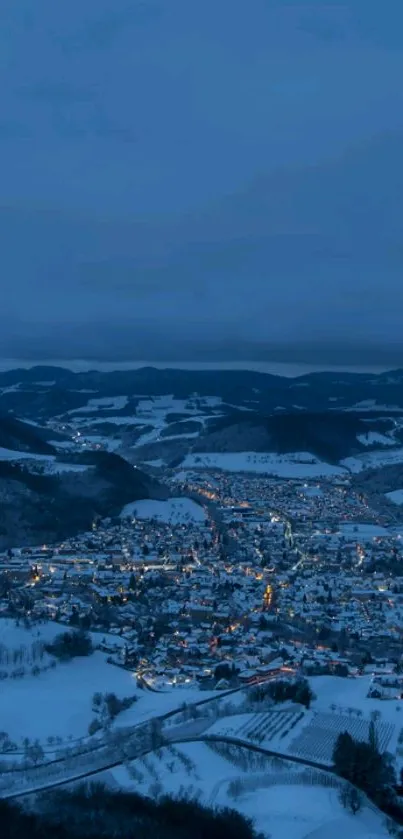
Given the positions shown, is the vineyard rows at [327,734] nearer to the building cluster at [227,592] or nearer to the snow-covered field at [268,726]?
the snow-covered field at [268,726]

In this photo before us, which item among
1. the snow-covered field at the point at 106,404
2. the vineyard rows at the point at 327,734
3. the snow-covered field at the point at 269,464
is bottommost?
the vineyard rows at the point at 327,734

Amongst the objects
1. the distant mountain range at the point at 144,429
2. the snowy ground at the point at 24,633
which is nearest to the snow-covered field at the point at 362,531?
the distant mountain range at the point at 144,429

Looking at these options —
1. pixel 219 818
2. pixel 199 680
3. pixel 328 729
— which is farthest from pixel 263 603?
pixel 219 818

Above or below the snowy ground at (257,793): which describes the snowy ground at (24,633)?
above

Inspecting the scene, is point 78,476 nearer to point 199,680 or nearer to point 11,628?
point 11,628

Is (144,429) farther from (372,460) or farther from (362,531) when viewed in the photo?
(362,531)
